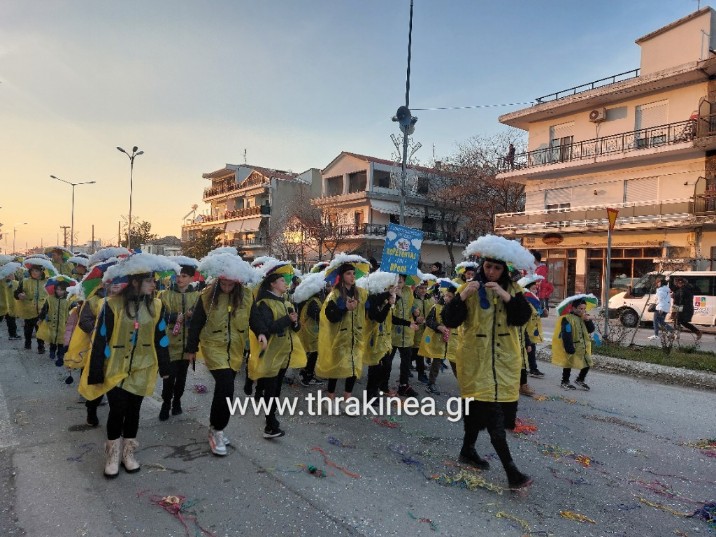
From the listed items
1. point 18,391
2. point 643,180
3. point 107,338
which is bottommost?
point 18,391

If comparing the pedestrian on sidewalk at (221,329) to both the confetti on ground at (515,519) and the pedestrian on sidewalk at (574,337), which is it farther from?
the pedestrian on sidewalk at (574,337)

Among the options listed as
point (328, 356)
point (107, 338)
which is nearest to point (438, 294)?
point (328, 356)

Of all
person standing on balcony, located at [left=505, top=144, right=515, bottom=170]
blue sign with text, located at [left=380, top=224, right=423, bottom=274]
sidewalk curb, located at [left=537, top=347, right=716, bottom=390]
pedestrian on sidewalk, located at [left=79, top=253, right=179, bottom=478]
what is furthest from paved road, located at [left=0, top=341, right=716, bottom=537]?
person standing on balcony, located at [left=505, top=144, right=515, bottom=170]

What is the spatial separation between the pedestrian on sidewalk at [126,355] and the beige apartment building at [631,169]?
21.2m

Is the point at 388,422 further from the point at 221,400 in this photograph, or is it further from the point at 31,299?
the point at 31,299

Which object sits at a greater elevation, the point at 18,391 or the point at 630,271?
the point at 630,271

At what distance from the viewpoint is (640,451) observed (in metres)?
5.15

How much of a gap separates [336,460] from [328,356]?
1.71 m

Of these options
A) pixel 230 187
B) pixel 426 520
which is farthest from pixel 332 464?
pixel 230 187

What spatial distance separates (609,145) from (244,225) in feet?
123


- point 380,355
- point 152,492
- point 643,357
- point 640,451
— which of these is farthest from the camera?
point 643,357

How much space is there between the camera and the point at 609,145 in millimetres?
27375

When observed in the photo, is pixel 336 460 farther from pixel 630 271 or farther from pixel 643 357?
pixel 630 271

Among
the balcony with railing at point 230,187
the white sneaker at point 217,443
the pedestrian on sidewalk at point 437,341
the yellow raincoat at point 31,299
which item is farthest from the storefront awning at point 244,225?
the white sneaker at point 217,443
